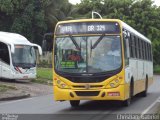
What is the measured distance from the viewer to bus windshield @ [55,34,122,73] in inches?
680

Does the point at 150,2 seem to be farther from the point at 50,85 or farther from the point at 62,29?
the point at 62,29

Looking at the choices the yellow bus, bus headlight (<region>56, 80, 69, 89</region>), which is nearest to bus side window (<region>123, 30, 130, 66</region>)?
the yellow bus

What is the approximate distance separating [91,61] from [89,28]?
1.23 m

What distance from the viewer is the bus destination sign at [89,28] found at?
695 inches

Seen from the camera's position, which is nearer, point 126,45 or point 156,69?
point 126,45

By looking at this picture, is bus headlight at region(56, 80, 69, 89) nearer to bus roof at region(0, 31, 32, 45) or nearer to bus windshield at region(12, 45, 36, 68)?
bus roof at region(0, 31, 32, 45)

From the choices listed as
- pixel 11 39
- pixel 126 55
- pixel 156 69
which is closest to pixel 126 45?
pixel 126 55

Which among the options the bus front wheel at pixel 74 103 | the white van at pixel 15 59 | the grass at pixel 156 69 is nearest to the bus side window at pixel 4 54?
the white van at pixel 15 59

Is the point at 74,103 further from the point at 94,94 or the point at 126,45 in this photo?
the point at 126,45

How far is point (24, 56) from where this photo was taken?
35594 mm

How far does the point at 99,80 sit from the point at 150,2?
55.0m

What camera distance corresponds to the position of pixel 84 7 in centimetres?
7188

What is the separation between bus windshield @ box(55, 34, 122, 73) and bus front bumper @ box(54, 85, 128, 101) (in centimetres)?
68

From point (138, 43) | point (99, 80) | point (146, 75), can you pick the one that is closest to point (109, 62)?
point (99, 80)
